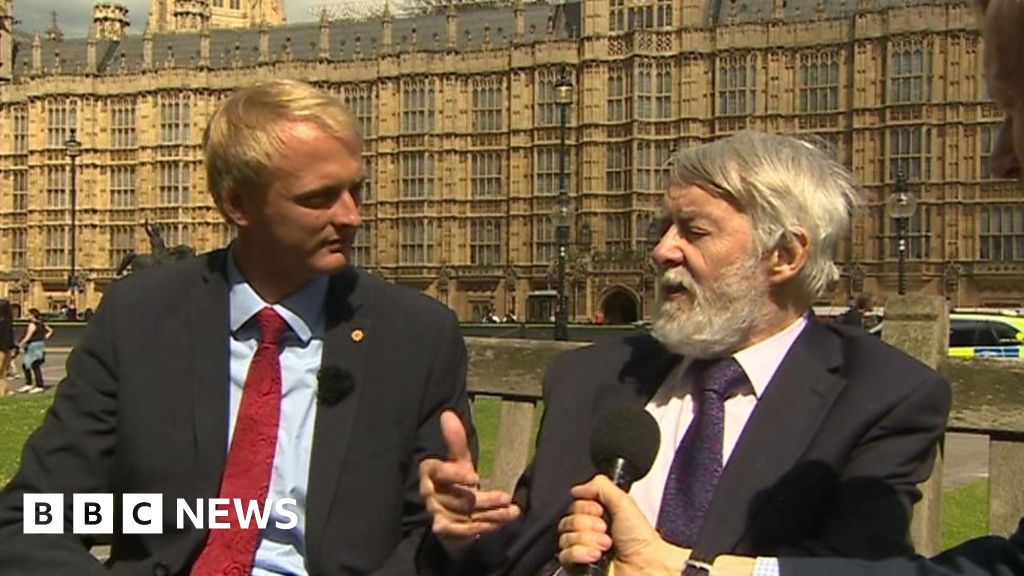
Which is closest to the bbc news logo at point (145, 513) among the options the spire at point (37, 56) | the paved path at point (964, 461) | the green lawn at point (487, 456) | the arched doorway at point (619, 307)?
the green lawn at point (487, 456)

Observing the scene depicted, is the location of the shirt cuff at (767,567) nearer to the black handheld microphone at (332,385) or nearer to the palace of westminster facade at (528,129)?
the black handheld microphone at (332,385)

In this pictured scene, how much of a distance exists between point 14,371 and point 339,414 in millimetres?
24610

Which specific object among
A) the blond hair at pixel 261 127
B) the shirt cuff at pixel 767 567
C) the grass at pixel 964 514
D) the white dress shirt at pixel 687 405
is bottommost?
the grass at pixel 964 514

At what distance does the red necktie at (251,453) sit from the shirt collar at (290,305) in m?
0.03

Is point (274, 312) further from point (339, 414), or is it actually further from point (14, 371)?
point (14, 371)

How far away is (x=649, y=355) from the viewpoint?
3316 mm

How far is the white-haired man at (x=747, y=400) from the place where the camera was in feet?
A: 9.12

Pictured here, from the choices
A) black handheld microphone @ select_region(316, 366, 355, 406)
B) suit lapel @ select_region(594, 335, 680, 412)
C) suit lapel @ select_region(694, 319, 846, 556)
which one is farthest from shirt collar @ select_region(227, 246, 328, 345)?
suit lapel @ select_region(694, 319, 846, 556)

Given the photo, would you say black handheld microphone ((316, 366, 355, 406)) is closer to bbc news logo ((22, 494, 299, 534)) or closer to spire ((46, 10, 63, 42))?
bbc news logo ((22, 494, 299, 534))

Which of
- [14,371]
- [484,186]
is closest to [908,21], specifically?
[484,186]

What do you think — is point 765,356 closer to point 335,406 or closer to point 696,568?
point 696,568

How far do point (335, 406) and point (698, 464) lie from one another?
3.14 ft

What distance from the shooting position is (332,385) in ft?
10.6

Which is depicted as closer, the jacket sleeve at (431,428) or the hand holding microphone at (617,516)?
the hand holding microphone at (617,516)
